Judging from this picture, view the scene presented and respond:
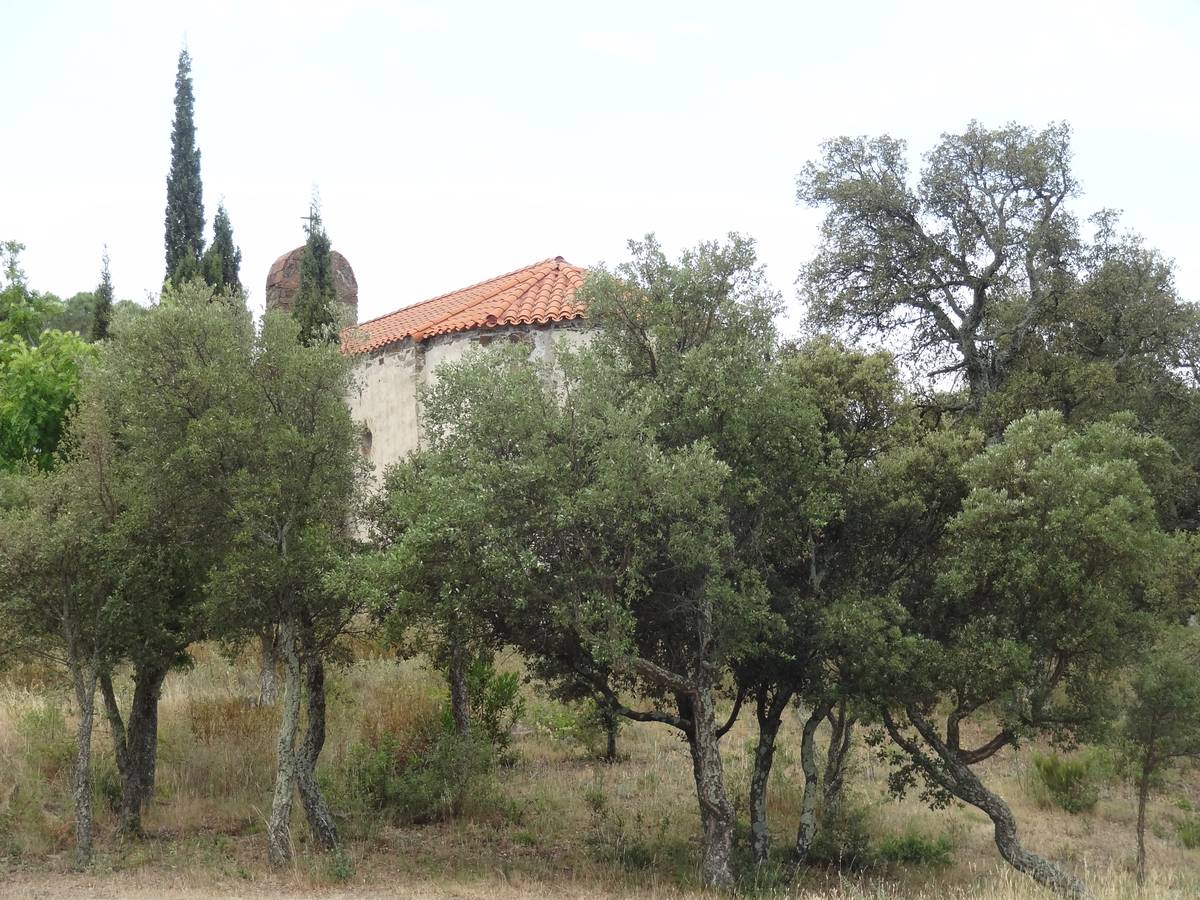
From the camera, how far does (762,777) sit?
14930 mm

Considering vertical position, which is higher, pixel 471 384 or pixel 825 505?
pixel 471 384

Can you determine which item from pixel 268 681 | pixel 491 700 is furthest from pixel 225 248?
pixel 491 700

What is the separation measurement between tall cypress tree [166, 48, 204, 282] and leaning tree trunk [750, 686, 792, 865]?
26.2 m

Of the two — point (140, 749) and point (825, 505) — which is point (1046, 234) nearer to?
point (825, 505)

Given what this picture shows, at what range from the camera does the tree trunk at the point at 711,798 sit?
1349 centimetres

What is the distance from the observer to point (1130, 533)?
12.1m

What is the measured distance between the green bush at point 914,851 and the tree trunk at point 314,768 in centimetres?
842

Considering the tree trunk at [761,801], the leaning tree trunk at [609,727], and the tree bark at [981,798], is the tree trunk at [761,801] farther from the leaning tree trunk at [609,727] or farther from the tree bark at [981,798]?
the leaning tree trunk at [609,727]

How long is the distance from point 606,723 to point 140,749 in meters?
7.11

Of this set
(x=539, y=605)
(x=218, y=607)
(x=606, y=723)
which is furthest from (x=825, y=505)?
(x=218, y=607)

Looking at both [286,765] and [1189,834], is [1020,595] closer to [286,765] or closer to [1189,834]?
[286,765]

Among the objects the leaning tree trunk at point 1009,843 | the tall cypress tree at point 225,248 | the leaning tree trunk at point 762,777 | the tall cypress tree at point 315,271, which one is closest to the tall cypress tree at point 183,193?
the tall cypress tree at point 225,248

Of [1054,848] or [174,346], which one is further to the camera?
[1054,848]

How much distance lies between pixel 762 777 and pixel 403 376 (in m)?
12.9
